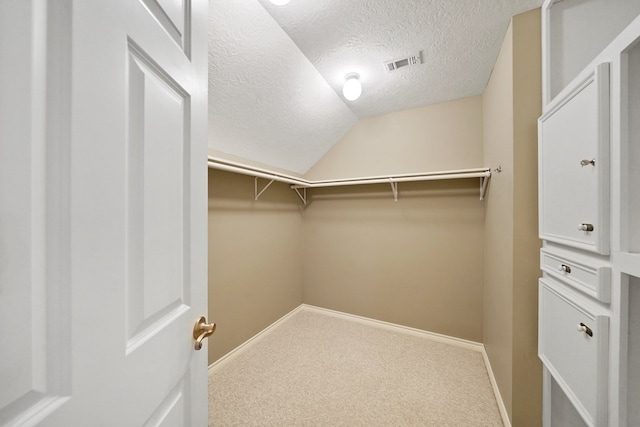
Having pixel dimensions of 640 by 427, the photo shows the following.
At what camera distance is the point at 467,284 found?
219 centimetres

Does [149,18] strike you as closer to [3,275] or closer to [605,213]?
[3,275]

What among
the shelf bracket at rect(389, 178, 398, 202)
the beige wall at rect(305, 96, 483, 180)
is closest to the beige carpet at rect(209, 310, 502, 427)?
the shelf bracket at rect(389, 178, 398, 202)

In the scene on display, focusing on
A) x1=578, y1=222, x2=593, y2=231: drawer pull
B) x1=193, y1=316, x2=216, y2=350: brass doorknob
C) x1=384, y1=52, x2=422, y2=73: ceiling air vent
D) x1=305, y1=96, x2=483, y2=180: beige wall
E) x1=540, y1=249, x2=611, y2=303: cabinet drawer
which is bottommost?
x1=193, y1=316, x2=216, y2=350: brass doorknob

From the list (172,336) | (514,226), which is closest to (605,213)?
(514,226)

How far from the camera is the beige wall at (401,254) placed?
2.20 meters

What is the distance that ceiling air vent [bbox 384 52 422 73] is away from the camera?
1.64m

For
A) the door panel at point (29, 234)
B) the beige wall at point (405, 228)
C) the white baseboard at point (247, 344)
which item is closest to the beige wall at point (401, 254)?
the beige wall at point (405, 228)

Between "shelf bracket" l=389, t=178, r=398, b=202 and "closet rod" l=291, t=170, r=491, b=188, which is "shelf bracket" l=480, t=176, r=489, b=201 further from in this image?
"shelf bracket" l=389, t=178, r=398, b=202

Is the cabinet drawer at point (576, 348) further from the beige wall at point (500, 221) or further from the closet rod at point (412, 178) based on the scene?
the closet rod at point (412, 178)

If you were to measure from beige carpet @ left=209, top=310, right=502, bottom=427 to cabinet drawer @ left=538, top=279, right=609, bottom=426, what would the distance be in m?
0.73

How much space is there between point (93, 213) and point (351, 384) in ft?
6.30

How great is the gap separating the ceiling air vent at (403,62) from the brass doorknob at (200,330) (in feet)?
6.32

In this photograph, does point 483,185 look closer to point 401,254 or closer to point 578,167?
point 401,254

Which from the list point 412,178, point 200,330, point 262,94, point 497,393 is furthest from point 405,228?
point 200,330
